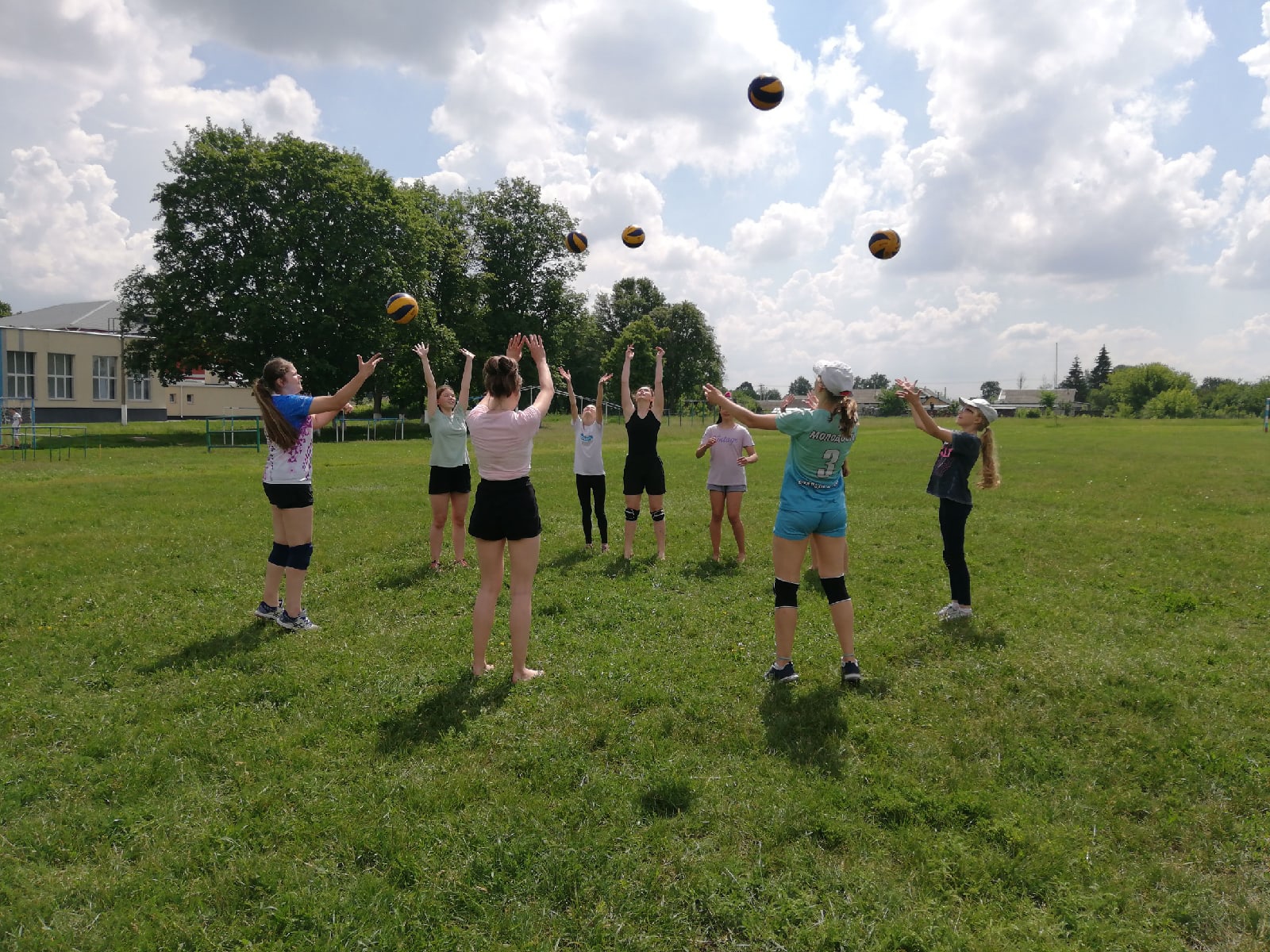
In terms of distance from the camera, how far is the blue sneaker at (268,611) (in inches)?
293

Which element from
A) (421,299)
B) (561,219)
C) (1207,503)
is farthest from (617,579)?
(561,219)

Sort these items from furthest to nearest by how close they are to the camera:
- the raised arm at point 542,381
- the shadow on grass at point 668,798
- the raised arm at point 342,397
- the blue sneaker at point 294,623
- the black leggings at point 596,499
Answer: the black leggings at point 596,499
the blue sneaker at point 294,623
the raised arm at point 342,397
the raised arm at point 542,381
the shadow on grass at point 668,798

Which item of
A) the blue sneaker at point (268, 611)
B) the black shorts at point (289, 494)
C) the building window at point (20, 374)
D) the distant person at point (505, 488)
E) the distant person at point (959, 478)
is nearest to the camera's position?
the distant person at point (505, 488)

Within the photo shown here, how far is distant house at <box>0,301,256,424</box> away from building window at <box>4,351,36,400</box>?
4cm

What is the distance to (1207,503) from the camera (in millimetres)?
15562

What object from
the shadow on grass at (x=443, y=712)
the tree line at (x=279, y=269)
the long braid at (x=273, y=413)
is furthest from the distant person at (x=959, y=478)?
the tree line at (x=279, y=269)

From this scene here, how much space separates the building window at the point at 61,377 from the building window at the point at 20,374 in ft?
3.36

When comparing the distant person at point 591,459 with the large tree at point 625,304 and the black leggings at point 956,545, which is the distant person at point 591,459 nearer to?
Result: the black leggings at point 956,545

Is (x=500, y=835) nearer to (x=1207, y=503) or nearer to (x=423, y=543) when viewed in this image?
(x=423, y=543)

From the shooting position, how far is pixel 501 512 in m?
5.61

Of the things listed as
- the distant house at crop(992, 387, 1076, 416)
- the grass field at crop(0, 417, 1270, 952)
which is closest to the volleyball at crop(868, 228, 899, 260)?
the grass field at crop(0, 417, 1270, 952)

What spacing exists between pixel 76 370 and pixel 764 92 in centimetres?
6111

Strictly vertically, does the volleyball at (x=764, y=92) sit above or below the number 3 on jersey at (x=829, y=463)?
above

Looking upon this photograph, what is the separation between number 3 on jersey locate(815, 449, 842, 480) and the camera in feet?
18.8
